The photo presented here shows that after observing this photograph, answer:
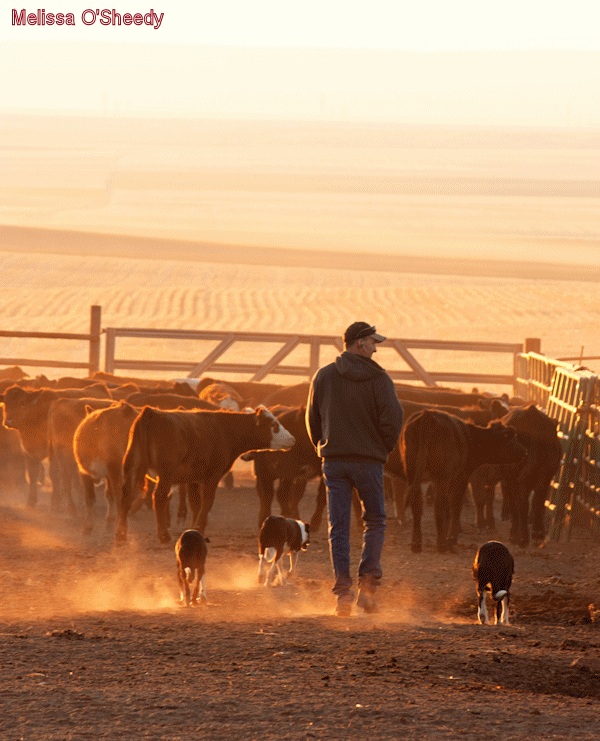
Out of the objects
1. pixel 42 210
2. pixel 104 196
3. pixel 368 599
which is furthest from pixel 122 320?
pixel 104 196

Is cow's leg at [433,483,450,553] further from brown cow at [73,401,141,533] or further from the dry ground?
brown cow at [73,401,141,533]

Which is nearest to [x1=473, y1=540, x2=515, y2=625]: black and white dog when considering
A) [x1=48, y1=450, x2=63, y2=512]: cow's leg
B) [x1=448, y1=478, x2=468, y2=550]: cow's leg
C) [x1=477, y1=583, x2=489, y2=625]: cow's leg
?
[x1=477, y1=583, x2=489, y2=625]: cow's leg

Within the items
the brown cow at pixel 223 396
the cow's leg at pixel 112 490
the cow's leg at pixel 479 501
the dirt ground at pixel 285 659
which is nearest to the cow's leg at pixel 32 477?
the cow's leg at pixel 112 490

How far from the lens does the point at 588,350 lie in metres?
31.9

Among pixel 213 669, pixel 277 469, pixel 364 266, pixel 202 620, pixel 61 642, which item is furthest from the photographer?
pixel 364 266

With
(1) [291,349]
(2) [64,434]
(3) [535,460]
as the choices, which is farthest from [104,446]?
(1) [291,349]

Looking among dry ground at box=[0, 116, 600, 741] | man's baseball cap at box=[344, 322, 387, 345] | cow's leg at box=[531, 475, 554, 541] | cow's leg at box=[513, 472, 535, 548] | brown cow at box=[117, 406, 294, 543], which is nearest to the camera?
dry ground at box=[0, 116, 600, 741]

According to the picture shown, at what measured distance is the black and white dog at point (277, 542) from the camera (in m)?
8.91

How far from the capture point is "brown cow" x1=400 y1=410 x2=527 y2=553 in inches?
425

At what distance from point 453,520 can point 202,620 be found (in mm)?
4511

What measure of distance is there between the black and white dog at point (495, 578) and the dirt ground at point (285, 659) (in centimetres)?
18

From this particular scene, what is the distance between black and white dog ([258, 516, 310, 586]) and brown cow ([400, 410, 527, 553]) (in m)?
1.77

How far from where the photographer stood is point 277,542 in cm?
896

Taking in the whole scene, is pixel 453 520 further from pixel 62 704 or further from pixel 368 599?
pixel 62 704
